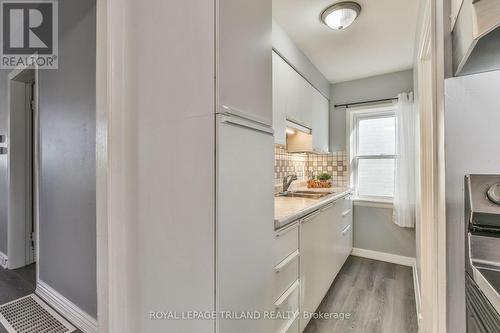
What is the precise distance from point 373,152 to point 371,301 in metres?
1.89

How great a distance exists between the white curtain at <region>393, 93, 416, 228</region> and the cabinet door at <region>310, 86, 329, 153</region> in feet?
2.80

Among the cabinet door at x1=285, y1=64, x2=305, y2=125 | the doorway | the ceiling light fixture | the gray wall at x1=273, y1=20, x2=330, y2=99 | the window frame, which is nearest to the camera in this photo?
the ceiling light fixture

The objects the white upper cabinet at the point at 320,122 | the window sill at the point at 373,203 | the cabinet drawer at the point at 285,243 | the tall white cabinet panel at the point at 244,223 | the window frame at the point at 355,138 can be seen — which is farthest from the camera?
the window frame at the point at 355,138

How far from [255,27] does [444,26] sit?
72 centimetres

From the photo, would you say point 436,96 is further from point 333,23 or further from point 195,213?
point 333,23

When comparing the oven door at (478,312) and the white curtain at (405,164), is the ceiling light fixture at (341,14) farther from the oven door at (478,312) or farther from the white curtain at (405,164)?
the oven door at (478,312)

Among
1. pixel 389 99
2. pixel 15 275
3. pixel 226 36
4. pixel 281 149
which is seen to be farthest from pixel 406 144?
pixel 15 275

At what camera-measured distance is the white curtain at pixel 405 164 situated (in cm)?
268

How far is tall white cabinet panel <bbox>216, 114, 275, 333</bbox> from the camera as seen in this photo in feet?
Answer: 2.70

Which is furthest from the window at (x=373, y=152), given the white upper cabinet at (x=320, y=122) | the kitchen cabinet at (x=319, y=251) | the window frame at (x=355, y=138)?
the kitchen cabinet at (x=319, y=251)

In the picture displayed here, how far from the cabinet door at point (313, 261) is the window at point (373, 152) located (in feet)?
5.27

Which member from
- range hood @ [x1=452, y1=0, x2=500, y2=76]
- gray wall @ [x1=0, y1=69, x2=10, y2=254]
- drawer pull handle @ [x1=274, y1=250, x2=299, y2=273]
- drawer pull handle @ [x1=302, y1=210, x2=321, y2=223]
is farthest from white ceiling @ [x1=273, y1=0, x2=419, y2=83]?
gray wall @ [x1=0, y1=69, x2=10, y2=254]

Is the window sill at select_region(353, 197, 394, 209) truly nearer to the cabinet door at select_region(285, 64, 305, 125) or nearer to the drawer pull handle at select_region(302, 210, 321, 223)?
the cabinet door at select_region(285, 64, 305, 125)

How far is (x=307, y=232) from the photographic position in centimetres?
157
